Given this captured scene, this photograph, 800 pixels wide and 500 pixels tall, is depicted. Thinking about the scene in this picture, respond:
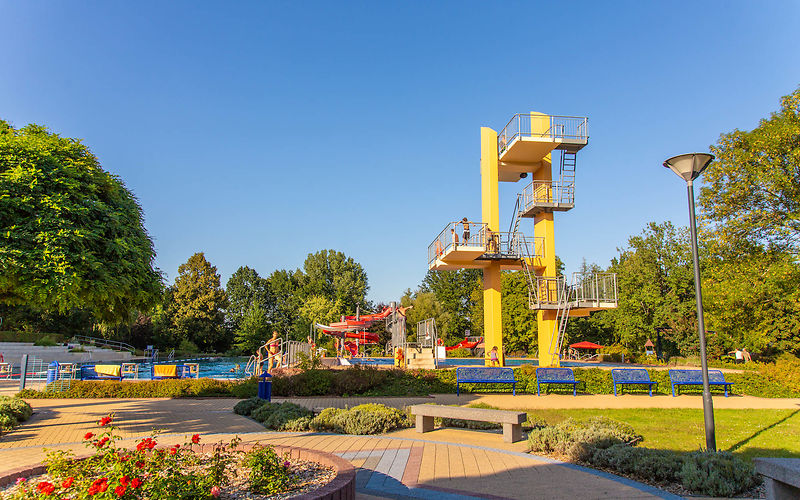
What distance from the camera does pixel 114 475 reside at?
4.25 meters

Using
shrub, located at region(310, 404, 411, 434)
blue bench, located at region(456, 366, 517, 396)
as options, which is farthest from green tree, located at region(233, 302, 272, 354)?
shrub, located at region(310, 404, 411, 434)

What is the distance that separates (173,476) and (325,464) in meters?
1.81

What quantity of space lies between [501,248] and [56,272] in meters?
18.9

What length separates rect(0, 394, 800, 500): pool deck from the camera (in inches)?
244

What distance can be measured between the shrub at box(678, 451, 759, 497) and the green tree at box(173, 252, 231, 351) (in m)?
55.1

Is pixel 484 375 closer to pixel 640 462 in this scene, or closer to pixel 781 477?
pixel 640 462

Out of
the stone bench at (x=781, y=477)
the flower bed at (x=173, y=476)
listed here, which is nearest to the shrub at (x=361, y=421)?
the flower bed at (x=173, y=476)

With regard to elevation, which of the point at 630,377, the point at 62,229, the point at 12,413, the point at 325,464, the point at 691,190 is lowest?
the point at 12,413

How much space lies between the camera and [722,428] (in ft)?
36.9

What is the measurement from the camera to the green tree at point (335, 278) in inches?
2628

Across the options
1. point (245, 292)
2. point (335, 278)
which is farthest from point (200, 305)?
point (335, 278)

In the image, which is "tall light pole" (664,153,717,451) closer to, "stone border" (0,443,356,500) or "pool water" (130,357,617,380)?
"stone border" (0,443,356,500)

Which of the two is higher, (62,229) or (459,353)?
(62,229)

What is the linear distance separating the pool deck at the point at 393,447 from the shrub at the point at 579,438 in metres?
0.36
